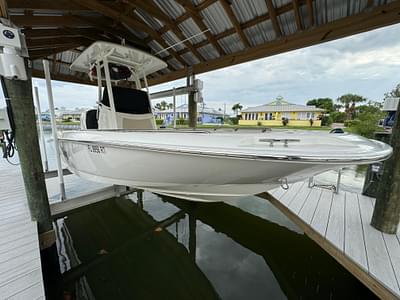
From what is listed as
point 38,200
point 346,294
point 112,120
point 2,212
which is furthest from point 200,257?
point 2,212

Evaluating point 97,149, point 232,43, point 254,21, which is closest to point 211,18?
point 232,43

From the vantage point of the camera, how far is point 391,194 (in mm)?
1601

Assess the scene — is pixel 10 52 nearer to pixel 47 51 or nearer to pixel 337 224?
pixel 47 51

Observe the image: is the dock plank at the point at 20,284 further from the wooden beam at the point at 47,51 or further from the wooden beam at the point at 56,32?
the wooden beam at the point at 47,51

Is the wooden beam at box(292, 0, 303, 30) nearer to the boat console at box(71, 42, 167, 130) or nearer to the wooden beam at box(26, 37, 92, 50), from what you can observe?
the boat console at box(71, 42, 167, 130)

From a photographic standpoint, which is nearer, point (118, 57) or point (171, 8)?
point (118, 57)

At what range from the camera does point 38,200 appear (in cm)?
178

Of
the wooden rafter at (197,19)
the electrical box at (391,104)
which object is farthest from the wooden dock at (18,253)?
the electrical box at (391,104)

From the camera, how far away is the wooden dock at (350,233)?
1.29 m

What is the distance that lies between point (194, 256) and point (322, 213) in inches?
65.4

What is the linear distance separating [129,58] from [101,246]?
2706 mm

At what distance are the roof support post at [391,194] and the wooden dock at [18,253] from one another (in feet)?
9.22

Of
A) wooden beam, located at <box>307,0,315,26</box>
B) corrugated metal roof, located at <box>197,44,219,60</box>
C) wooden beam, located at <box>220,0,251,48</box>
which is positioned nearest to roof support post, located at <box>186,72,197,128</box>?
corrugated metal roof, located at <box>197,44,219,60</box>

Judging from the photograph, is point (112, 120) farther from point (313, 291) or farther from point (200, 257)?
point (313, 291)
